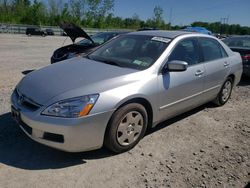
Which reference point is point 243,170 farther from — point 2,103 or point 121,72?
point 2,103

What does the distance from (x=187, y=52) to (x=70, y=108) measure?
233cm

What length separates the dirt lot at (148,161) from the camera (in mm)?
2908

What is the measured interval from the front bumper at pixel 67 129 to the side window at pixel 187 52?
159 centimetres

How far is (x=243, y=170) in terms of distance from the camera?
3.26m

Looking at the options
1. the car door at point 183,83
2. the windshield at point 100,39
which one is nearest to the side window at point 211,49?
the car door at point 183,83

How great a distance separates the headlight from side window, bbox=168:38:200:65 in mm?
1588

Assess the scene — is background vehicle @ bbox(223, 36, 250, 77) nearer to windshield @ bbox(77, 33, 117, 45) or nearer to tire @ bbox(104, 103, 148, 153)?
windshield @ bbox(77, 33, 117, 45)

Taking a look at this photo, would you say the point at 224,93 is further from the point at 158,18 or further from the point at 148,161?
the point at 158,18

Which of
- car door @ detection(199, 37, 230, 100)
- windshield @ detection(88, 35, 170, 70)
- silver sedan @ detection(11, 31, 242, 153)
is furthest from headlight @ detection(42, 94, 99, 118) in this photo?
car door @ detection(199, 37, 230, 100)

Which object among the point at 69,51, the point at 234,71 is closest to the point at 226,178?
the point at 234,71

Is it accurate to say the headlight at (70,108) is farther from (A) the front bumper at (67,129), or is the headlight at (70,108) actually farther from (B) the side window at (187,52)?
(B) the side window at (187,52)

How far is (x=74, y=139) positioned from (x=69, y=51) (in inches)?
214

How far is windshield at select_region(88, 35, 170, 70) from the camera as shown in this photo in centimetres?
381

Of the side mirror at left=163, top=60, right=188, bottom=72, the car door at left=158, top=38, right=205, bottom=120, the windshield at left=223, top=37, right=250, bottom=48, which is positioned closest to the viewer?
the side mirror at left=163, top=60, right=188, bottom=72
